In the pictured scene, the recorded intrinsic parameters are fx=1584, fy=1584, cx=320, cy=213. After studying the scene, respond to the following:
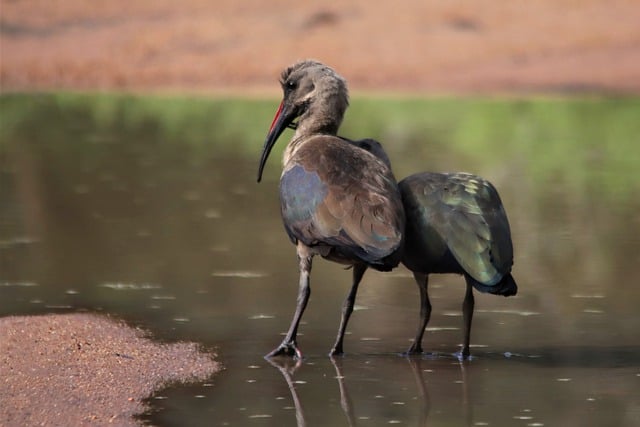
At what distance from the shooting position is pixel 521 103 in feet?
97.5

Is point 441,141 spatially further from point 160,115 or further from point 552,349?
point 552,349

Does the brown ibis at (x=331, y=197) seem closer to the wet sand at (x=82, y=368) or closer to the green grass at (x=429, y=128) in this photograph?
the wet sand at (x=82, y=368)

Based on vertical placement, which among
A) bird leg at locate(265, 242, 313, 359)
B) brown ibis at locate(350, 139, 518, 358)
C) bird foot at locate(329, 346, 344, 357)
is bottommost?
bird foot at locate(329, 346, 344, 357)

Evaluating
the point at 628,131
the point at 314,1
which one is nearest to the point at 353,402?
the point at 628,131

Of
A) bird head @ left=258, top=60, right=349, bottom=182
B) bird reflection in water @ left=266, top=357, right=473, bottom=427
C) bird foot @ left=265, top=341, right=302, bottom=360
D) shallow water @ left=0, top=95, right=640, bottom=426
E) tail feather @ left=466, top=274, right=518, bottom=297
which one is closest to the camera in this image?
bird reflection in water @ left=266, top=357, right=473, bottom=427

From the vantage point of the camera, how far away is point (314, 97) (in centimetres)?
862

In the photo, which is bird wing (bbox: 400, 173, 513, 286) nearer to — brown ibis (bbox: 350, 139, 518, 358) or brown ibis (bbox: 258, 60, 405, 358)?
brown ibis (bbox: 350, 139, 518, 358)

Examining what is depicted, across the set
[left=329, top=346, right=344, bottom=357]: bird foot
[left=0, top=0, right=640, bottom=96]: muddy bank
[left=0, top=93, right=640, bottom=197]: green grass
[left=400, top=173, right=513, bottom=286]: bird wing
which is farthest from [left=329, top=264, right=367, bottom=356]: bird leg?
[left=0, top=0, right=640, bottom=96]: muddy bank

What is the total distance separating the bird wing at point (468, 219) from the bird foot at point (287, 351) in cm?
92

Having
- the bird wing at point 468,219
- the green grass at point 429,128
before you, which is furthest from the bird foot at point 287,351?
the green grass at point 429,128

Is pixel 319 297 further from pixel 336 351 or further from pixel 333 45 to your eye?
pixel 333 45

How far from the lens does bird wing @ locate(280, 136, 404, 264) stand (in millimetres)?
7609

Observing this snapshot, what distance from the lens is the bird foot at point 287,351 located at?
7973 millimetres

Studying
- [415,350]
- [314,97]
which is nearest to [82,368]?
[415,350]
